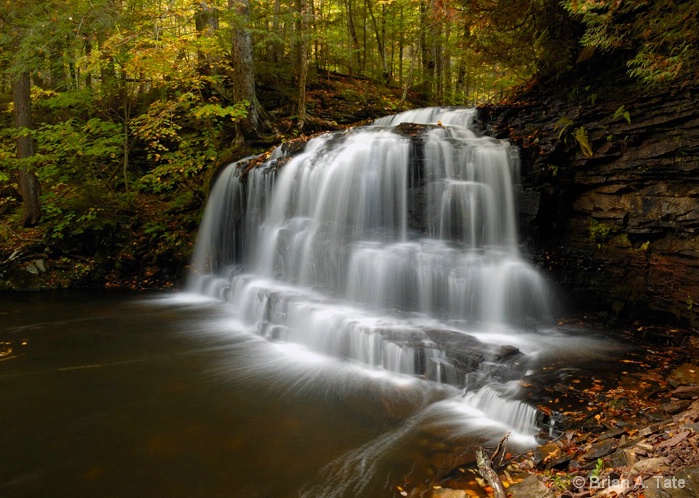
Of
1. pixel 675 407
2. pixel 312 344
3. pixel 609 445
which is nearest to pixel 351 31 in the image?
pixel 312 344

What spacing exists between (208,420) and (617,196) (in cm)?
723

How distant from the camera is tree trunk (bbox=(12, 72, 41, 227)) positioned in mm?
10820

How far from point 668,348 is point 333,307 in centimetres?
515

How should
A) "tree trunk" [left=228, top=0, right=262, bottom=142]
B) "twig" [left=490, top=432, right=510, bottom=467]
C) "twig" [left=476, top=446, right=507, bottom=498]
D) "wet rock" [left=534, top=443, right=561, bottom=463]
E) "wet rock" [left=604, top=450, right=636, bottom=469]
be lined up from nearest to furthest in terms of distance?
"wet rock" [left=604, top=450, right=636, bottom=469], "twig" [left=476, top=446, right=507, bottom=498], "wet rock" [left=534, top=443, right=561, bottom=463], "twig" [left=490, top=432, right=510, bottom=467], "tree trunk" [left=228, top=0, right=262, bottom=142]

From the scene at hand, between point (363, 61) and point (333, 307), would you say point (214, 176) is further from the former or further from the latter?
point (363, 61)

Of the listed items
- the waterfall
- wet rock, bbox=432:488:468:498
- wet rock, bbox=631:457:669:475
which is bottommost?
wet rock, bbox=432:488:468:498

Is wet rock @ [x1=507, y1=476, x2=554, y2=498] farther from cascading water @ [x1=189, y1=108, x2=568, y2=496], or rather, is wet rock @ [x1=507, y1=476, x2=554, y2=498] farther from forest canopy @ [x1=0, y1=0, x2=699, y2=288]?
forest canopy @ [x1=0, y1=0, x2=699, y2=288]

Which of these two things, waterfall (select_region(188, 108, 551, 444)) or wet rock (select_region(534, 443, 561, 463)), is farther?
waterfall (select_region(188, 108, 551, 444))

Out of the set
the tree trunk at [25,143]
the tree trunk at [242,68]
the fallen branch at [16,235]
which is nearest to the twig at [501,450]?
the tree trunk at [242,68]

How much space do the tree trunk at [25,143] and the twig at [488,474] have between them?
12160 mm

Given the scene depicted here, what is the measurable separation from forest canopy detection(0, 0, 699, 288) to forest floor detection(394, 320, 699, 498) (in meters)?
4.26

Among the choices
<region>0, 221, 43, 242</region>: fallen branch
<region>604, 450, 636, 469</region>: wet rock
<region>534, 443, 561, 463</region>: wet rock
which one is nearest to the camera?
<region>604, 450, 636, 469</region>: wet rock

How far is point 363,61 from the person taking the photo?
2066 centimetres

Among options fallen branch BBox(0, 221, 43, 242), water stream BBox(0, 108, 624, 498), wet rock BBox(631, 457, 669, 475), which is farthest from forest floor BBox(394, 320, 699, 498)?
fallen branch BBox(0, 221, 43, 242)
